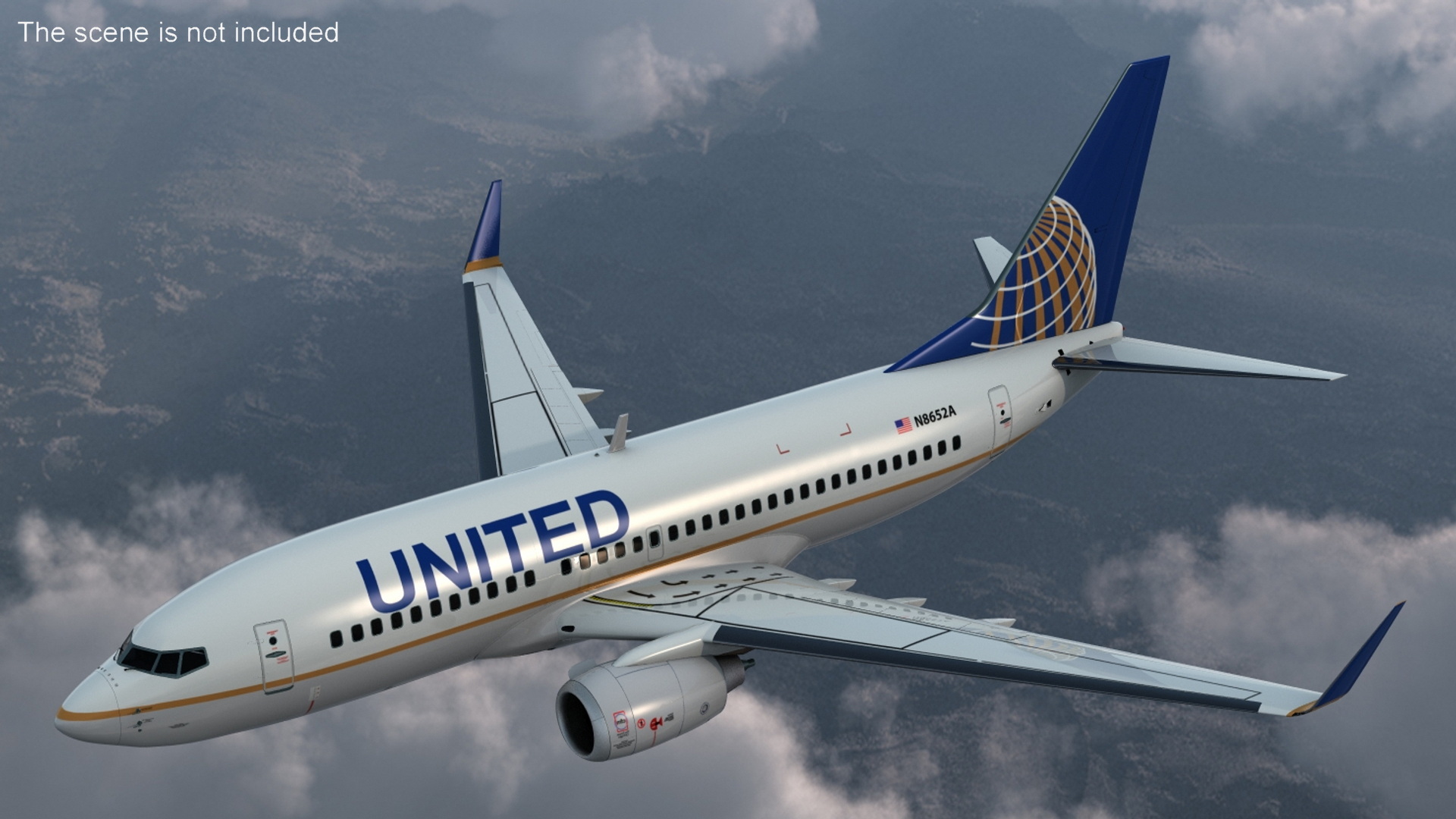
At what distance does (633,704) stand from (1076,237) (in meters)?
28.8

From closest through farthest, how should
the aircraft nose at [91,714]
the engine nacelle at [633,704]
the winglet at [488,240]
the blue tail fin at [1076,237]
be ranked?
the aircraft nose at [91,714] → the engine nacelle at [633,704] → the blue tail fin at [1076,237] → the winglet at [488,240]

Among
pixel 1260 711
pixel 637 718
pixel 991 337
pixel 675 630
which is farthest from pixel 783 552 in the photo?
pixel 1260 711

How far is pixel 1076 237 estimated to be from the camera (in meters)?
49.6

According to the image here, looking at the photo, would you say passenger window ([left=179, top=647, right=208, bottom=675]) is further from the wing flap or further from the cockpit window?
the wing flap

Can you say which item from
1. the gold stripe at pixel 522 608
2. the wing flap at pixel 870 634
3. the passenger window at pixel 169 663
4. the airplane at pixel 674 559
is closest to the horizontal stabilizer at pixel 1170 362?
the airplane at pixel 674 559

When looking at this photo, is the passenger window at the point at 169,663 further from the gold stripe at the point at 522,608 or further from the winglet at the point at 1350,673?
the winglet at the point at 1350,673

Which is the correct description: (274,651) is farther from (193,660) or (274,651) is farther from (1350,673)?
(1350,673)

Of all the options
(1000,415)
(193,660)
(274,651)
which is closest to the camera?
(193,660)

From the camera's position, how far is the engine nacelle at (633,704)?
33625 millimetres

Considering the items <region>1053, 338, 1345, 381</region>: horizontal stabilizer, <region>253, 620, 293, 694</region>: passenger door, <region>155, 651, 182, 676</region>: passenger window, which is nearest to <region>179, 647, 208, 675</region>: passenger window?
<region>155, 651, 182, 676</region>: passenger window

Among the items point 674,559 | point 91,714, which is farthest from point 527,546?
point 91,714

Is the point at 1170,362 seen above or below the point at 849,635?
above

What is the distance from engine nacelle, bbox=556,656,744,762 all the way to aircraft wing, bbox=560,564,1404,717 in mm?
610

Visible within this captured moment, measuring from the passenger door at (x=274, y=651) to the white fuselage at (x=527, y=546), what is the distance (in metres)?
0.05
